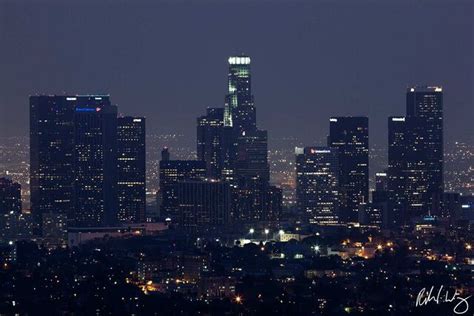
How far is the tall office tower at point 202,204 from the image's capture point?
7719 cm

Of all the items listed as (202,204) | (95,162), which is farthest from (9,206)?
(202,204)

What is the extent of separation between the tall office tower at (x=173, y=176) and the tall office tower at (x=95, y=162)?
234 cm

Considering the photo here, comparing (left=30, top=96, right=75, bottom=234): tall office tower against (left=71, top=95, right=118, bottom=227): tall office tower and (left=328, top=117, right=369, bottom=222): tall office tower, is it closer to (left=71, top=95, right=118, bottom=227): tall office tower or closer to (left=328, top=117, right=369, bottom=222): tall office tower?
(left=71, top=95, right=118, bottom=227): tall office tower

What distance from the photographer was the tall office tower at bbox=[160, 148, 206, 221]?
78.8 meters

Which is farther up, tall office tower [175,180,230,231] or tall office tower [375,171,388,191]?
tall office tower [375,171,388,191]

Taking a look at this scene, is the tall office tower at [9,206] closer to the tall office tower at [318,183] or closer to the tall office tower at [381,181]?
the tall office tower at [318,183]

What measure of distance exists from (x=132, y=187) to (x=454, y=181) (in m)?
11.0

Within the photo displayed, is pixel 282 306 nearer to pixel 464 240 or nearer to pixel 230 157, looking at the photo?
pixel 464 240

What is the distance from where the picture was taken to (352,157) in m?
80.7
